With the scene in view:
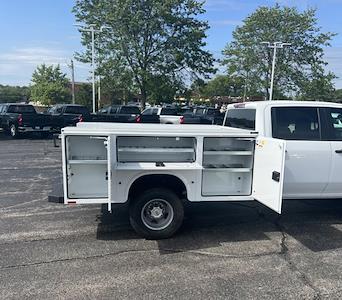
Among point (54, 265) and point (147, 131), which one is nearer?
point (54, 265)

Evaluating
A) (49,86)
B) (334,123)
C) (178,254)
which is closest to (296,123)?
(334,123)

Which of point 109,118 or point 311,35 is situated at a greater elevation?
point 311,35

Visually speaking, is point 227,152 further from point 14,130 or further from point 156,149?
point 14,130

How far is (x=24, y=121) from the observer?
1981cm

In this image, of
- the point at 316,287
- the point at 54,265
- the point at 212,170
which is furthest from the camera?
the point at 212,170

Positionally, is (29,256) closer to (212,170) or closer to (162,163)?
(162,163)

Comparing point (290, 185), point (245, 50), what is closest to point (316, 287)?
point (290, 185)

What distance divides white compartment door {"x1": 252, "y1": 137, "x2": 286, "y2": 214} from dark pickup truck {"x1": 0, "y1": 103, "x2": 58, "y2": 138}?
1688cm

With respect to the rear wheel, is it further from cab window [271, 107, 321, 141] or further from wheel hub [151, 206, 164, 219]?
cab window [271, 107, 321, 141]

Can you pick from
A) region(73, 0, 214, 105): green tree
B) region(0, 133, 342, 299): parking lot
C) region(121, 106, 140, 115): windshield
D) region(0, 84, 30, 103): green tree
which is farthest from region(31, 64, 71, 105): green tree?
region(0, 133, 342, 299): parking lot

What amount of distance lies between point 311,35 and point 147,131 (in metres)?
39.6

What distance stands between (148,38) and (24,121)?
47.5ft

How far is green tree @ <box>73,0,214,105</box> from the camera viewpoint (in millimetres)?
29844

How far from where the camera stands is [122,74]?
31.7 meters
